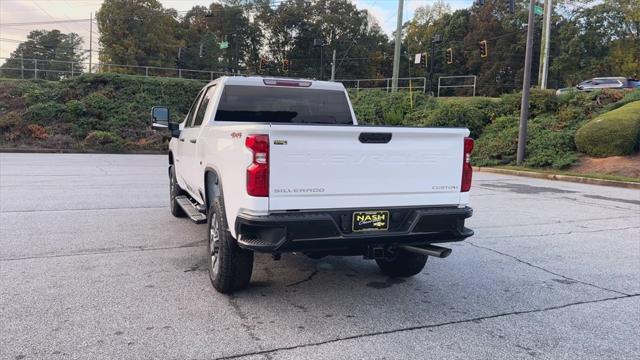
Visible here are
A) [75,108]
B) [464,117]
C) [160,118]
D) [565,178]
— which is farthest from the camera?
[75,108]

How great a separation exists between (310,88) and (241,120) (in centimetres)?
93

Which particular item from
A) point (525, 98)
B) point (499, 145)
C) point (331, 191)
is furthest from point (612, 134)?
point (331, 191)

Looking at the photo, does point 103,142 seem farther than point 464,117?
Yes

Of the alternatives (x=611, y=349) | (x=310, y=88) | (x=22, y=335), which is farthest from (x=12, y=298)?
(x=611, y=349)

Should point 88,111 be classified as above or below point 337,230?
above

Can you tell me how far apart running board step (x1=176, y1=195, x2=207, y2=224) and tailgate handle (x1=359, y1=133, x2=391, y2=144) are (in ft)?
6.97

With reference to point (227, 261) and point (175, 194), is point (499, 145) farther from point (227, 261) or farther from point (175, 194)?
point (227, 261)

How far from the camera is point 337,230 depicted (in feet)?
13.1

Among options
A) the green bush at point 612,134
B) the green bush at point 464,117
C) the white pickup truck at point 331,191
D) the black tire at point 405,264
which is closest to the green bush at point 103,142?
the green bush at point 464,117

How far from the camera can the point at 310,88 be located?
616 centimetres

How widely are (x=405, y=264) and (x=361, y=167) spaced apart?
5.23ft

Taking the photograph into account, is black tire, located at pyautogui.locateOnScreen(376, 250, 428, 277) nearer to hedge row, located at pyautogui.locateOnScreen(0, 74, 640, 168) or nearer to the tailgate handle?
the tailgate handle

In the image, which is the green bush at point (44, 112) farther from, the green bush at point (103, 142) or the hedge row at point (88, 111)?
the green bush at point (103, 142)

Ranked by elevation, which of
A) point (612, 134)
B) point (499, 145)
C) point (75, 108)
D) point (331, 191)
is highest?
point (75, 108)
